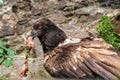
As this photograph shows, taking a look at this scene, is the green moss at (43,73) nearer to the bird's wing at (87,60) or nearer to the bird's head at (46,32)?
the bird's wing at (87,60)

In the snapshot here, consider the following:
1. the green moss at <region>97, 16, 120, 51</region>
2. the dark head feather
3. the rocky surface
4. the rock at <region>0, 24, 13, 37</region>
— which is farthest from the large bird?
the rock at <region>0, 24, 13, 37</region>

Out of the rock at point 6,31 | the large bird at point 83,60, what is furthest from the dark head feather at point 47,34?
the rock at point 6,31

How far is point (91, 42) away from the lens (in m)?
7.74

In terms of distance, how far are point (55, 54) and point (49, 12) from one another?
10.3ft

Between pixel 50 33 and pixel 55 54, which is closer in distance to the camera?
pixel 55 54

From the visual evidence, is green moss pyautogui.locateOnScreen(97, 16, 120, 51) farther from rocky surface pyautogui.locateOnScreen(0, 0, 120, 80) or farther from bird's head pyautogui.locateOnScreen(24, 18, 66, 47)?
bird's head pyautogui.locateOnScreen(24, 18, 66, 47)

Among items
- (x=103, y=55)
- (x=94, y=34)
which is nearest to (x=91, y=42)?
(x=103, y=55)

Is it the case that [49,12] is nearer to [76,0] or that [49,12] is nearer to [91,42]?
[76,0]

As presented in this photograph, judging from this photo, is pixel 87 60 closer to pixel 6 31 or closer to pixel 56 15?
pixel 6 31

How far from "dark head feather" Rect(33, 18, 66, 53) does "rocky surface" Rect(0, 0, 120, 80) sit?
1297mm

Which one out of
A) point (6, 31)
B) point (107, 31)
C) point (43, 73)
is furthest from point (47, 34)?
point (6, 31)

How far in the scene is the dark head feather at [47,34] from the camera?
8445 millimetres

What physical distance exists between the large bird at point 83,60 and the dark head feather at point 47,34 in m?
0.13

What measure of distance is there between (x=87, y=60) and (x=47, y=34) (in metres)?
1.49
